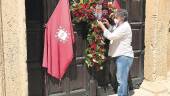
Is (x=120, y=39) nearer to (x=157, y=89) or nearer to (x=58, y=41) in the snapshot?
(x=58, y=41)

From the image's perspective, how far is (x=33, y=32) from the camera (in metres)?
5.72

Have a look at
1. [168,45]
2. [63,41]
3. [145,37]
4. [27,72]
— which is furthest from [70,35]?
[168,45]

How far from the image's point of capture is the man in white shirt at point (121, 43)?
5.98 metres

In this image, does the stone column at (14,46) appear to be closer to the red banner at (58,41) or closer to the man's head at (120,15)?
the red banner at (58,41)

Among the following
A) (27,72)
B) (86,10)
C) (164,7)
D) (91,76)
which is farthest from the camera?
(164,7)

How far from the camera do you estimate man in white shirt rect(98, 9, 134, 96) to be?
598 centimetres

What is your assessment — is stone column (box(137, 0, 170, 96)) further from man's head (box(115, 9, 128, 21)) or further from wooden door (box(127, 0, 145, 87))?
man's head (box(115, 9, 128, 21))

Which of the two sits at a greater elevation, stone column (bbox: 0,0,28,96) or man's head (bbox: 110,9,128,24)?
man's head (bbox: 110,9,128,24)

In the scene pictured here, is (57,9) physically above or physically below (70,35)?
above

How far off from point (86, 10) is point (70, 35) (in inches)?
21.1

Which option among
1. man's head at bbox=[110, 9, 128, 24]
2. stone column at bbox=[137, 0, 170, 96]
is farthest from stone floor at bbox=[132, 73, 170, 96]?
man's head at bbox=[110, 9, 128, 24]

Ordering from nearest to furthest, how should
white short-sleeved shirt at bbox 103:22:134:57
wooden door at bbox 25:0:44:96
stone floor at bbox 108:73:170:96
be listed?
1. wooden door at bbox 25:0:44:96
2. white short-sleeved shirt at bbox 103:22:134:57
3. stone floor at bbox 108:73:170:96

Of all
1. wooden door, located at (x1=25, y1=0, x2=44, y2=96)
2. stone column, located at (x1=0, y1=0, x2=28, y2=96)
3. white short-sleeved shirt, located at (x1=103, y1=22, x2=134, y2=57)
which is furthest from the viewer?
white short-sleeved shirt, located at (x1=103, y1=22, x2=134, y2=57)

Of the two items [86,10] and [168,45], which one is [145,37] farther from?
[86,10]
